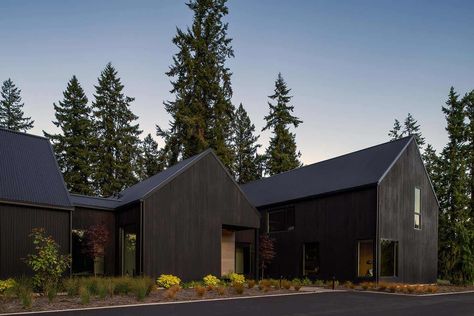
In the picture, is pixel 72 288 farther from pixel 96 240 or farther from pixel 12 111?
pixel 12 111

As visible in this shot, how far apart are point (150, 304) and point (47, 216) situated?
7.50m

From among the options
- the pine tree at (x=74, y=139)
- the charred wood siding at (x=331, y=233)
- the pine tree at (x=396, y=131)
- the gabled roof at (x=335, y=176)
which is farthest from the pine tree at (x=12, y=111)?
the pine tree at (x=396, y=131)

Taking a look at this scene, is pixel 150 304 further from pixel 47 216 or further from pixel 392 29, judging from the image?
pixel 392 29

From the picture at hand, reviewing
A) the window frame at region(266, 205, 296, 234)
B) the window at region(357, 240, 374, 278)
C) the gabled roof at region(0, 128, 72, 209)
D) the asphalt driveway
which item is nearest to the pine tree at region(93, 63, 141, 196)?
the window frame at region(266, 205, 296, 234)

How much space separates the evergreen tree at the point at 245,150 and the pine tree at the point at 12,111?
27283mm

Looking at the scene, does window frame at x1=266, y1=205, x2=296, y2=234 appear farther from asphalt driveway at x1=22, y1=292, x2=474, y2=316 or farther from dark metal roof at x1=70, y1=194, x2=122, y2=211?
asphalt driveway at x1=22, y1=292, x2=474, y2=316

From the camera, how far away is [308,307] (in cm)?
1376

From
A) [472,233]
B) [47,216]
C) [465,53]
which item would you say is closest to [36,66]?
[47,216]

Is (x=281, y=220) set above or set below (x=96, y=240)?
above

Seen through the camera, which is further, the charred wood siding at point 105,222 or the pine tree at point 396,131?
the pine tree at point 396,131

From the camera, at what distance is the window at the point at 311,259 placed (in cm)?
2667

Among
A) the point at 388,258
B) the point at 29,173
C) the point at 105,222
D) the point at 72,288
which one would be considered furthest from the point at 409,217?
the point at 29,173

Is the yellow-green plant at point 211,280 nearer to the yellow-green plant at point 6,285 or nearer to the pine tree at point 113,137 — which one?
the yellow-green plant at point 6,285

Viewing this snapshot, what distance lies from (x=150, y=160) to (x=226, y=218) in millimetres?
32618
